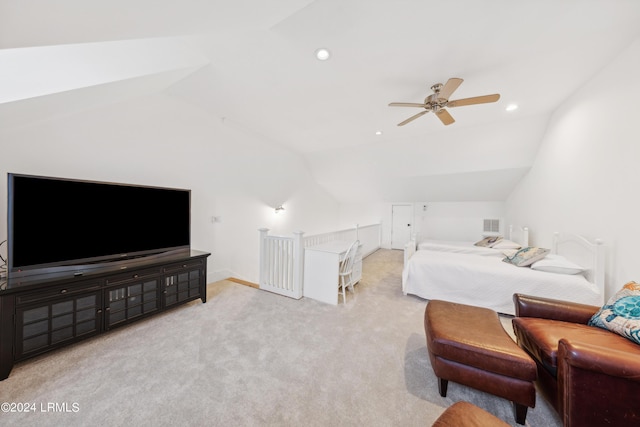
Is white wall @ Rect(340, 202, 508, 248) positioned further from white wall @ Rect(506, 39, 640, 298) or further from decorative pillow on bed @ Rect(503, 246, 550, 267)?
decorative pillow on bed @ Rect(503, 246, 550, 267)

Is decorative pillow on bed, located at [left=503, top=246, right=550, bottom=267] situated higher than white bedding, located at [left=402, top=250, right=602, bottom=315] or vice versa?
decorative pillow on bed, located at [left=503, top=246, right=550, bottom=267]

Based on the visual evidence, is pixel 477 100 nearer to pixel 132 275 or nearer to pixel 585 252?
pixel 585 252

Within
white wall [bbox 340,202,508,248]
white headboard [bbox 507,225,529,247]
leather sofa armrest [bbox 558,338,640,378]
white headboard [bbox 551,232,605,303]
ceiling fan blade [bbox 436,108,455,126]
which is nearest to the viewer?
leather sofa armrest [bbox 558,338,640,378]

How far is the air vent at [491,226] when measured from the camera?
607cm

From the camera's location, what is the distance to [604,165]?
7.77ft

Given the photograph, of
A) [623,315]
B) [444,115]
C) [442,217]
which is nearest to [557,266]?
[623,315]

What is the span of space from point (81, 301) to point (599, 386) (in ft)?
12.1

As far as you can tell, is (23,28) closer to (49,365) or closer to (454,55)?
(49,365)

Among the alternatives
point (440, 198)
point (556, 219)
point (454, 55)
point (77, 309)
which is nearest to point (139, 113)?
point (77, 309)

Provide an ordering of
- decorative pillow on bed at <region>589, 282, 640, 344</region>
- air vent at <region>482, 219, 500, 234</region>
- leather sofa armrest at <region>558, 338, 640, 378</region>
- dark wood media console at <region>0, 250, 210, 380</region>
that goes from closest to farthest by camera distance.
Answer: leather sofa armrest at <region>558, 338, 640, 378</region> → decorative pillow on bed at <region>589, 282, 640, 344</region> → dark wood media console at <region>0, 250, 210, 380</region> → air vent at <region>482, 219, 500, 234</region>

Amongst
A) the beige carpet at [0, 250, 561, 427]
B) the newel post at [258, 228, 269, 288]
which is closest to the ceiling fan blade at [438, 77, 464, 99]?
the beige carpet at [0, 250, 561, 427]

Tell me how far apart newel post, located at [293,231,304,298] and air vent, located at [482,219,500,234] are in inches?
231

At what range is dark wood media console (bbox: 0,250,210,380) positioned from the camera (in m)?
1.66

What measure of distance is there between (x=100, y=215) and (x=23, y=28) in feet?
5.57
